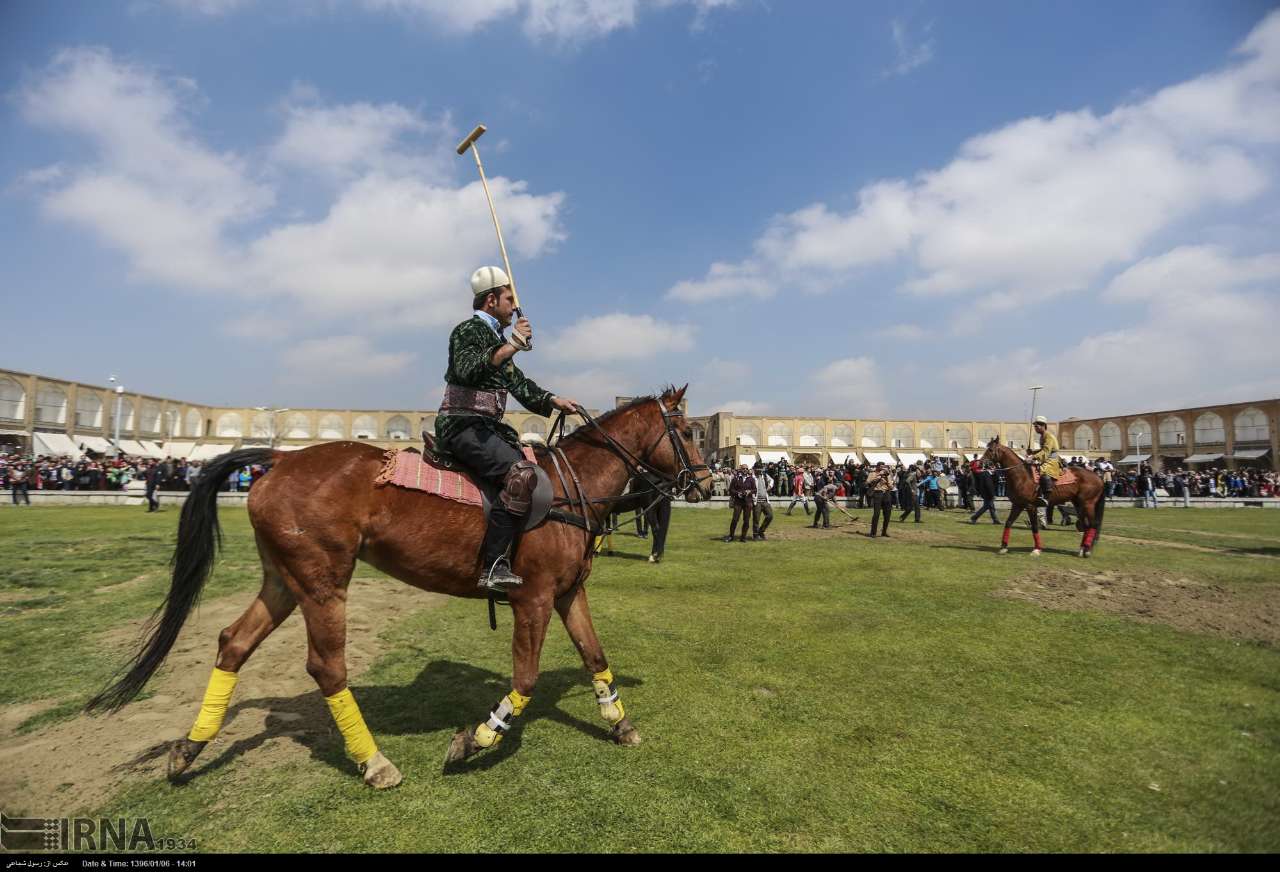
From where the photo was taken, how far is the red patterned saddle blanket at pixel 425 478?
4.25 metres

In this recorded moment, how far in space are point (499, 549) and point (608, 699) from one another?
1.38m

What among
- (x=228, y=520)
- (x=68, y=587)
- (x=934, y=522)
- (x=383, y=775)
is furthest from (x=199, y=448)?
(x=383, y=775)

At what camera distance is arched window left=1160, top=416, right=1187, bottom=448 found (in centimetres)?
Answer: 6375

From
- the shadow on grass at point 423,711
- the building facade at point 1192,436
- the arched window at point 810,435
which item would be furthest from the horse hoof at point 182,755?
the building facade at point 1192,436

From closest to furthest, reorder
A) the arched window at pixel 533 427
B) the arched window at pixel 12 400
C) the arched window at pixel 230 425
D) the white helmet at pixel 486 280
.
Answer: the white helmet at pixel 486 280
the arched window at pixel 12 400
the arched window at pixel 533 427
the arched window at pixel 230 425

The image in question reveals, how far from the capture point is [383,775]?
3.82 m

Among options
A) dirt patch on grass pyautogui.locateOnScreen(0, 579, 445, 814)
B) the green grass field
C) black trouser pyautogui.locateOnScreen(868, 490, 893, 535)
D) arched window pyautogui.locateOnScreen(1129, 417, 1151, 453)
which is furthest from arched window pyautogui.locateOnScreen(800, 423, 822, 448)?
dirt patch on grass pyautogui.locateOnScreen(0, 579, 445, 814)

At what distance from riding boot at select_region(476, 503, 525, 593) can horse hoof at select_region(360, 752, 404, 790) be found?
1.24 meters

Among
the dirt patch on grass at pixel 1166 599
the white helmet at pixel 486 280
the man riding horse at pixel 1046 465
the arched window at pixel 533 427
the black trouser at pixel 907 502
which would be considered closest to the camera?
the white helmet at pixel 486 280

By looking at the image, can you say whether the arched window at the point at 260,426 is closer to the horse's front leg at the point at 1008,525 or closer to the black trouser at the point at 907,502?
the black trouser at the point at 907,502

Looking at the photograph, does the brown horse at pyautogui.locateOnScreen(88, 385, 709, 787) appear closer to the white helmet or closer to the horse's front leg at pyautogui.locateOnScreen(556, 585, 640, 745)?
the horse's front leg at pyautogui.locateOnScreen(556, 585, 640, 745)

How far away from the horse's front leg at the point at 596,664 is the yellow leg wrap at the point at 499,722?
60 centimetres

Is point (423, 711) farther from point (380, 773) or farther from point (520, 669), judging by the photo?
point (520, 669)

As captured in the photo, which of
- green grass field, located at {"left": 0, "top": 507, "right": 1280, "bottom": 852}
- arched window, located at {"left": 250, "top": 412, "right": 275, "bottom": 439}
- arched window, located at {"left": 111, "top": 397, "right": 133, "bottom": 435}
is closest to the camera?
green grass field, located at {"left": 0, "top": 507, "right": 1280, "bottom": 852}
